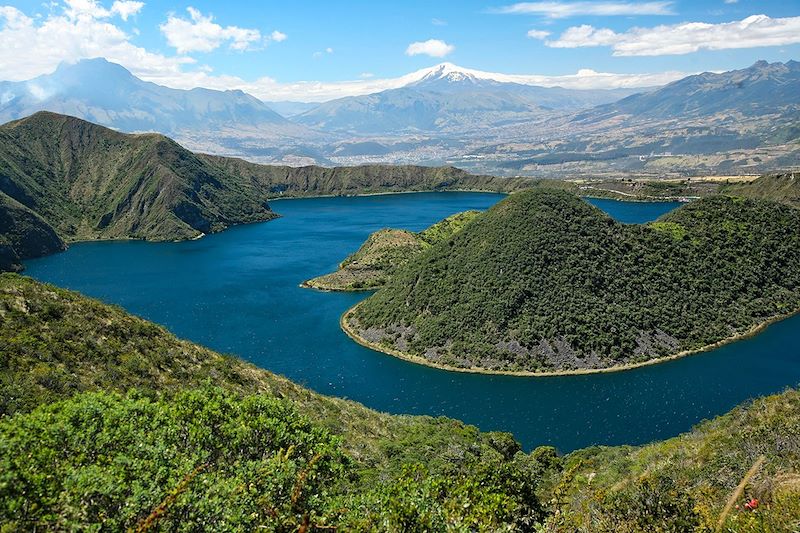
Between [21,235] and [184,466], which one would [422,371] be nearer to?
[184,466]

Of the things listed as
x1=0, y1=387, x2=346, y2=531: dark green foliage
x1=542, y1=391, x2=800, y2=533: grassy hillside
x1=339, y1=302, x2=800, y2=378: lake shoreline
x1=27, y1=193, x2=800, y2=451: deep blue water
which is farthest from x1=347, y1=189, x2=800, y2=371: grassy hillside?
x1=0, y1=387, x2=346, y2=531: dark green foliage

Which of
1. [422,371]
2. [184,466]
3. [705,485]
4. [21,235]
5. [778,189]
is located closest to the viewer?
[184,466]

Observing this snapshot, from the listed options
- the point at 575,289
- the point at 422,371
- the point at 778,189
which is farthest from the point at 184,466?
the point at 778,189

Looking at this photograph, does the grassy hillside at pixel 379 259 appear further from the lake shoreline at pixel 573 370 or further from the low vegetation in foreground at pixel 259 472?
the low vegetation in foreground at pixel 259 472

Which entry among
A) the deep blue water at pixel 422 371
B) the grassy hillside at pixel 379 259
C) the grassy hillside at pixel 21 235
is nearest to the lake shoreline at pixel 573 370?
the deep blue water at pixel 422 371

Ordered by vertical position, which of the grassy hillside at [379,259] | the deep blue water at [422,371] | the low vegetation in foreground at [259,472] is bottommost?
the deep blue water at [422,371]

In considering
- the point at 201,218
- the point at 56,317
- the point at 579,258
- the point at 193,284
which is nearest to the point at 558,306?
the point at 579,258

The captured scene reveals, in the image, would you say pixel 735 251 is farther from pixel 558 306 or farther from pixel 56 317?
pixel 56 317

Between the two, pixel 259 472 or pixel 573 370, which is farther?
pixel 573 370
